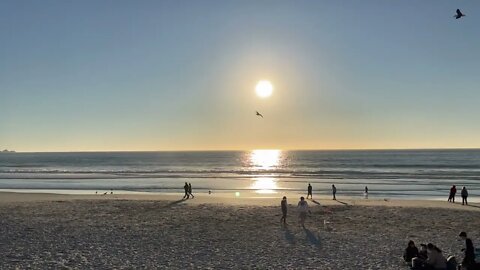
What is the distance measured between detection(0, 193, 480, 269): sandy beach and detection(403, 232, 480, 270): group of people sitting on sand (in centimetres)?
52

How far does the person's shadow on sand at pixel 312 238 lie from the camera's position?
1633 cm

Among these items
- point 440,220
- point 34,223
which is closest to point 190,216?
point 34,223

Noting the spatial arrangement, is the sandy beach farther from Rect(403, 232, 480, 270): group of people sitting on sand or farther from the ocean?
the ocean

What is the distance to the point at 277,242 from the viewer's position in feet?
54.4

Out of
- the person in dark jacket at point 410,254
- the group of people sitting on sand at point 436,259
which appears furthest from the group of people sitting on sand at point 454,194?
the group of people sitting on sand at point 436,259

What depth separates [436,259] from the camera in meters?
12.0

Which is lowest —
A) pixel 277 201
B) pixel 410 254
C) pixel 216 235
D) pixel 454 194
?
pixel 216 235

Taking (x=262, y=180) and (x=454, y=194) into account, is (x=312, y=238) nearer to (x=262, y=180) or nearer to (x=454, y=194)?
(x=454, y=194)

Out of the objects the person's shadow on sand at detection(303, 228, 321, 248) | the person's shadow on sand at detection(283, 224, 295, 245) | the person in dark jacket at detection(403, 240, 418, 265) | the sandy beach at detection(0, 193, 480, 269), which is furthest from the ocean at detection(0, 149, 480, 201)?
the person in dark jacket at detection(403, 240, 418, 265)

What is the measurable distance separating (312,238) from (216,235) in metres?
3.56

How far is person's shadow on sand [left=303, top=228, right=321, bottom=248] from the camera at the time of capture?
16.3 m

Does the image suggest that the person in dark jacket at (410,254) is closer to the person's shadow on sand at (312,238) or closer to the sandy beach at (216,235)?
the sandy beach at (216,235)

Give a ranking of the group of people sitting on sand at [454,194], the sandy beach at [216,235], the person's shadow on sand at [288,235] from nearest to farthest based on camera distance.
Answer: the sandy beach at [216,235] < the person's shadow on sand at [288,235] < the group of people sitting on sand at [454,194]

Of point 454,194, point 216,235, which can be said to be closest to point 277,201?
point 454,194
